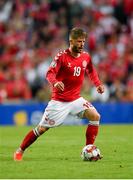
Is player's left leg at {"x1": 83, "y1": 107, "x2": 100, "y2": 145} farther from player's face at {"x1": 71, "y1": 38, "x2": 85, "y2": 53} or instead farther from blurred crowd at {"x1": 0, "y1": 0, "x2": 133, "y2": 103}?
blurred crowd at {"x1": 0, "y1": 0, "x2": 133, "y2": 103}

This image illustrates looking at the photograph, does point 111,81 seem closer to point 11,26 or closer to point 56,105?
point 11,26

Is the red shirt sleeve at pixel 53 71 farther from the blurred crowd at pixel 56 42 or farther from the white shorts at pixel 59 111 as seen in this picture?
the blurred crowd at pixel 56 42

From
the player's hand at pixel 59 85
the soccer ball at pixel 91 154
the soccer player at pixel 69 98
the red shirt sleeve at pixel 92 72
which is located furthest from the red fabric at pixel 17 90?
the player's hand at pixel 59 85

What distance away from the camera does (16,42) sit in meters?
25.1

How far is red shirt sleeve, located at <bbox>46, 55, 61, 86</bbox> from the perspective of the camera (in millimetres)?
11123

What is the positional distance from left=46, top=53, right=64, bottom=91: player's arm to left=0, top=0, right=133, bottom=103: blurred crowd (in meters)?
10.1

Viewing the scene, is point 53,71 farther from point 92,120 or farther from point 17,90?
point 17,90

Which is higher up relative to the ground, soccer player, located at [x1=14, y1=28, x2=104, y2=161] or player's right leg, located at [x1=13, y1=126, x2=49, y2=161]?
soccer player, located at [x1=14, y1=28, x2=104, y2=161]

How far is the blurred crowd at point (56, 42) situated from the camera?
22.1 meters

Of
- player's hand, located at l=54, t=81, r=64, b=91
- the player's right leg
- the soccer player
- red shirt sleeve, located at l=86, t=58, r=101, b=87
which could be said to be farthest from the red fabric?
player's hand, located at l=54, t=81, r=64, b=91

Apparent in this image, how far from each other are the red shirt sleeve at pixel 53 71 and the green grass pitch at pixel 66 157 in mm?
1255

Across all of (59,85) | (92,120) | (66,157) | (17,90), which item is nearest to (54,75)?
(59,85)

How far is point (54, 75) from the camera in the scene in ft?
37.0

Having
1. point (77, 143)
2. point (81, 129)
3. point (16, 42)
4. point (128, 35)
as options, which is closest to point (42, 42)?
point (16, 42)
